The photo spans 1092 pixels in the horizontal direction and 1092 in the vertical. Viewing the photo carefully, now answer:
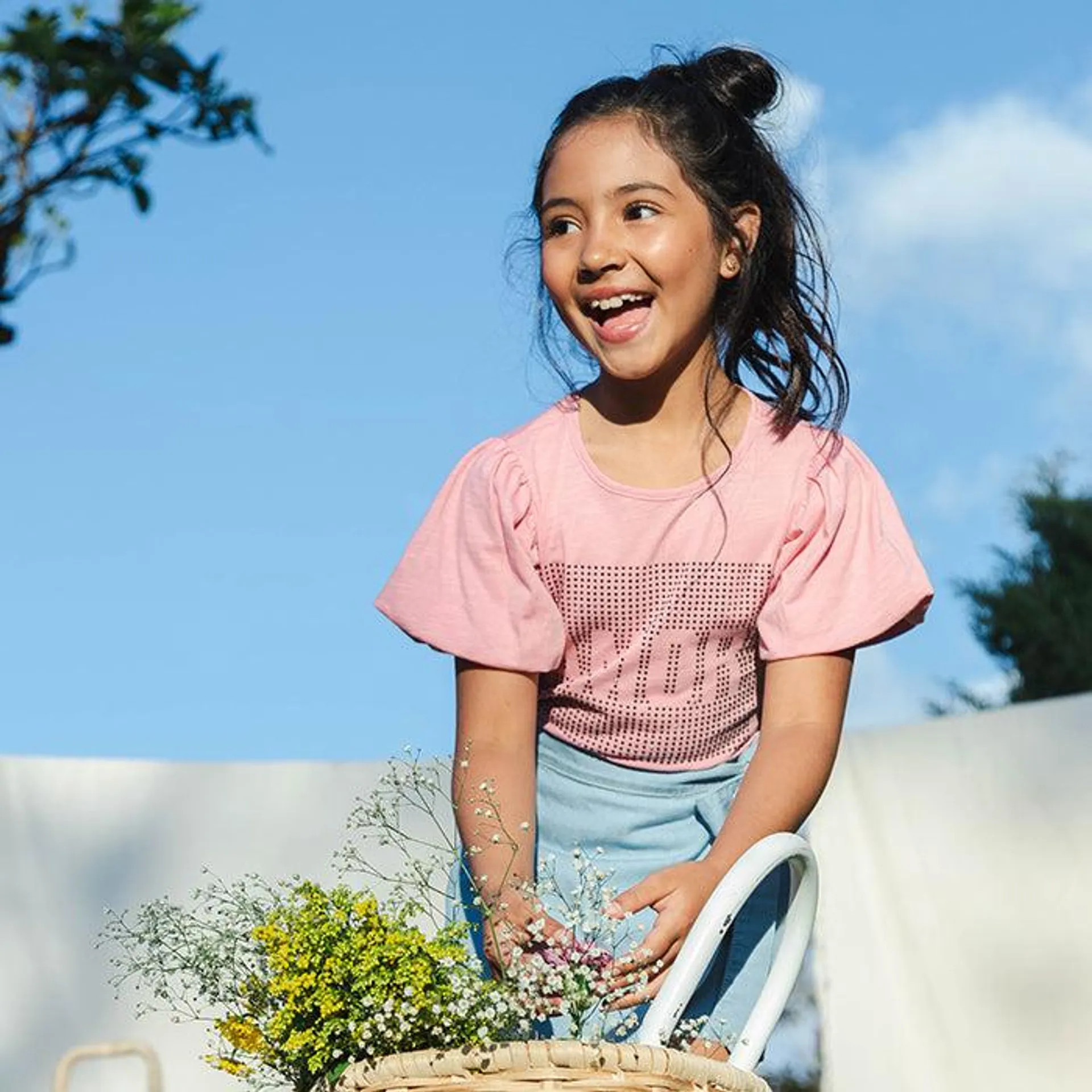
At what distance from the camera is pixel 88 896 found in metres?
4.69

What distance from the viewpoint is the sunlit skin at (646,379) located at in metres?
1.95

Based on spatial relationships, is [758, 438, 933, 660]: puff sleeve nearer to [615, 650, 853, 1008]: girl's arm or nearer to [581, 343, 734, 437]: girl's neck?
[615, 650, 853, 1008]: girl's arm

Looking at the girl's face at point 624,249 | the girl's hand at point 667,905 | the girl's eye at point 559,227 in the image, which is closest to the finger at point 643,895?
the girl's hand at point 667,905

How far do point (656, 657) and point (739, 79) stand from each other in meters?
0.66

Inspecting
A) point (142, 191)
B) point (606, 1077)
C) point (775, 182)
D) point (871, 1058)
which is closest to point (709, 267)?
point (775, 182)

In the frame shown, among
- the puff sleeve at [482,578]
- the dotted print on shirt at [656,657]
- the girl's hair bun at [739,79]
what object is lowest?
A: the dotted print on shirt at [656,657]

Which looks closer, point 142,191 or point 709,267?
point 142,191

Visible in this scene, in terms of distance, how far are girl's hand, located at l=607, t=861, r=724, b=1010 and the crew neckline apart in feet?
1.43

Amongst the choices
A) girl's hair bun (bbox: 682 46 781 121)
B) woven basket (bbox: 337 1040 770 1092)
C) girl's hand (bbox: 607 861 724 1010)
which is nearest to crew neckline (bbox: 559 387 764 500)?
girl's hair bun (bbox: 682 46 781 121)

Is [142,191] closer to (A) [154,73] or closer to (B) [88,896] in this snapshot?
(A) [154,73]

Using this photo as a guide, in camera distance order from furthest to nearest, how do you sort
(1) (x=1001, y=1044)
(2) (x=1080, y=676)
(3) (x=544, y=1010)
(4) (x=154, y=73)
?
(2) (x=1080, y=676)
(1) (x=1001, y=1044)
(3) (x=544, y=1010)
(4) (x=154, y=73)

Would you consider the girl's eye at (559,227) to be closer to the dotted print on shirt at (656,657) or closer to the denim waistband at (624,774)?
the dotted print on shirt at (656,657)

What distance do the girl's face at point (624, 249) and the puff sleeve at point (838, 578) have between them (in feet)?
0.69

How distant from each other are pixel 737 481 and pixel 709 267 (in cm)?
23
